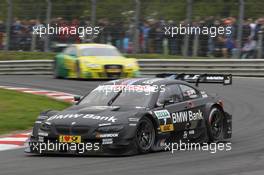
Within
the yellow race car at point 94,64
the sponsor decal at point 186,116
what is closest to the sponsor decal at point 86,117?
the sponsor decal at point 186,116

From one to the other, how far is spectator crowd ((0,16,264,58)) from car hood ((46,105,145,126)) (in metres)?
15.3

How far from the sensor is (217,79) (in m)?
13.0

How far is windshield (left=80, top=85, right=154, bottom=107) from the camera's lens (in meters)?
11.5

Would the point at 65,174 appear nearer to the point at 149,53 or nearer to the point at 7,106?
the point at 7,106

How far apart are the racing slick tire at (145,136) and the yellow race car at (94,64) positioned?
44.6 ft

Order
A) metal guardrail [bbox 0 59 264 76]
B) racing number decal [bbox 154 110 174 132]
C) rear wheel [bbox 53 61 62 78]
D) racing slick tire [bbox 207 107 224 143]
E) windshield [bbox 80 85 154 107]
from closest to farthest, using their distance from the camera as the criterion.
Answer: racing number decal [bbox 154 110 174 132]
windshield [bbox 80 85 154 107]
racing slick tire [bbox 207 107 224 143]
metal guardrail [bbox 0 59 264 76]
rear wheel [bbox 53 61 62 78]

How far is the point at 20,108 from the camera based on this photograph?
17125mm

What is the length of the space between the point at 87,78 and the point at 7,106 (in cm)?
816

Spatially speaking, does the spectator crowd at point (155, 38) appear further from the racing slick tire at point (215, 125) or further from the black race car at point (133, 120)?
the black race car at point (133, 120)

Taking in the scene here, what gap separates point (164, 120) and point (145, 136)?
20.5 inches

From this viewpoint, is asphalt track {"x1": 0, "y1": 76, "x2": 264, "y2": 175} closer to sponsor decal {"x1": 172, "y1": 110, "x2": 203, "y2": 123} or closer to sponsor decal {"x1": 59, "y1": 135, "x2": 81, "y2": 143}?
sponsor decal {"x1": 59, "y1": 135, "x2": 81, "y2": 143}

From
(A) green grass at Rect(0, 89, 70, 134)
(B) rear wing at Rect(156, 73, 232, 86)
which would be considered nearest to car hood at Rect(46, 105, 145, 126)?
(B) rear wing at Rect(156, 73, 232, 86)

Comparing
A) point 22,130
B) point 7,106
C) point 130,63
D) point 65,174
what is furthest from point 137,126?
point 130,63

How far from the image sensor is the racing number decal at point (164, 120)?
→ 11.3 metres
